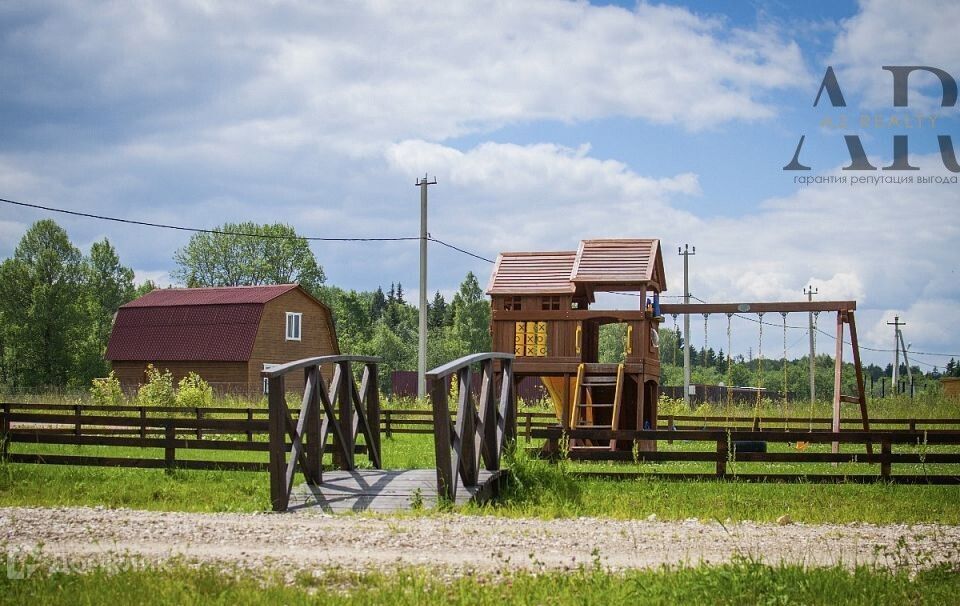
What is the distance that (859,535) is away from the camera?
31.7ft

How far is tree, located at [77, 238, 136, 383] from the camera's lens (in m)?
59.3

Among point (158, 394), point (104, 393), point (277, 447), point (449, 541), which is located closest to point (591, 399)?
point (277, 447)

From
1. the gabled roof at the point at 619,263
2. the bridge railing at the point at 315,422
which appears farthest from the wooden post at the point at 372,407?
the gabled roof at the point at 619,263

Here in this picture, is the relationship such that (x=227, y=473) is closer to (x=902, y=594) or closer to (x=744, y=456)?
(x=744, y=456)

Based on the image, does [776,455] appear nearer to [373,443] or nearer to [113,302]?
[373,443]

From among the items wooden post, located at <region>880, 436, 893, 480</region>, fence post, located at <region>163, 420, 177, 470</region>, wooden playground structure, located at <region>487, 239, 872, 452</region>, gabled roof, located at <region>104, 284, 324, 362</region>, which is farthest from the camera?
gabled roof, located at <region>104, 284, 324, 362</region>

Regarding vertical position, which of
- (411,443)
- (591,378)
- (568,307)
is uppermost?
(568,307)

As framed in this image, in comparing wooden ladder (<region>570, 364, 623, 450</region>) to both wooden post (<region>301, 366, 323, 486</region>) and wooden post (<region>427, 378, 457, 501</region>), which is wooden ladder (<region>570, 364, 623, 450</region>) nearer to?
wooden post (<region>301, 366, 323, 486</region>)

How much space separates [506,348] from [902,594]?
1449 centimetres

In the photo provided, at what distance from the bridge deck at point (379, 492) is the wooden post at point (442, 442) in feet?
0.65

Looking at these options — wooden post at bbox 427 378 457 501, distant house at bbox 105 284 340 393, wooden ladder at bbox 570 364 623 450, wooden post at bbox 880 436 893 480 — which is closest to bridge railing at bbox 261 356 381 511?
wooden post at bbox 427 378 457 501

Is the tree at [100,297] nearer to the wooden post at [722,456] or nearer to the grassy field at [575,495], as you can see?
the grassy field at [575,495]

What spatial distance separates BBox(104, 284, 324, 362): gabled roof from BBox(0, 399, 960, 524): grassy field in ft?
89.0

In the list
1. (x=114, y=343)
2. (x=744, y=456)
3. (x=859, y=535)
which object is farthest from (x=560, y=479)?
(x=114, y=343)
